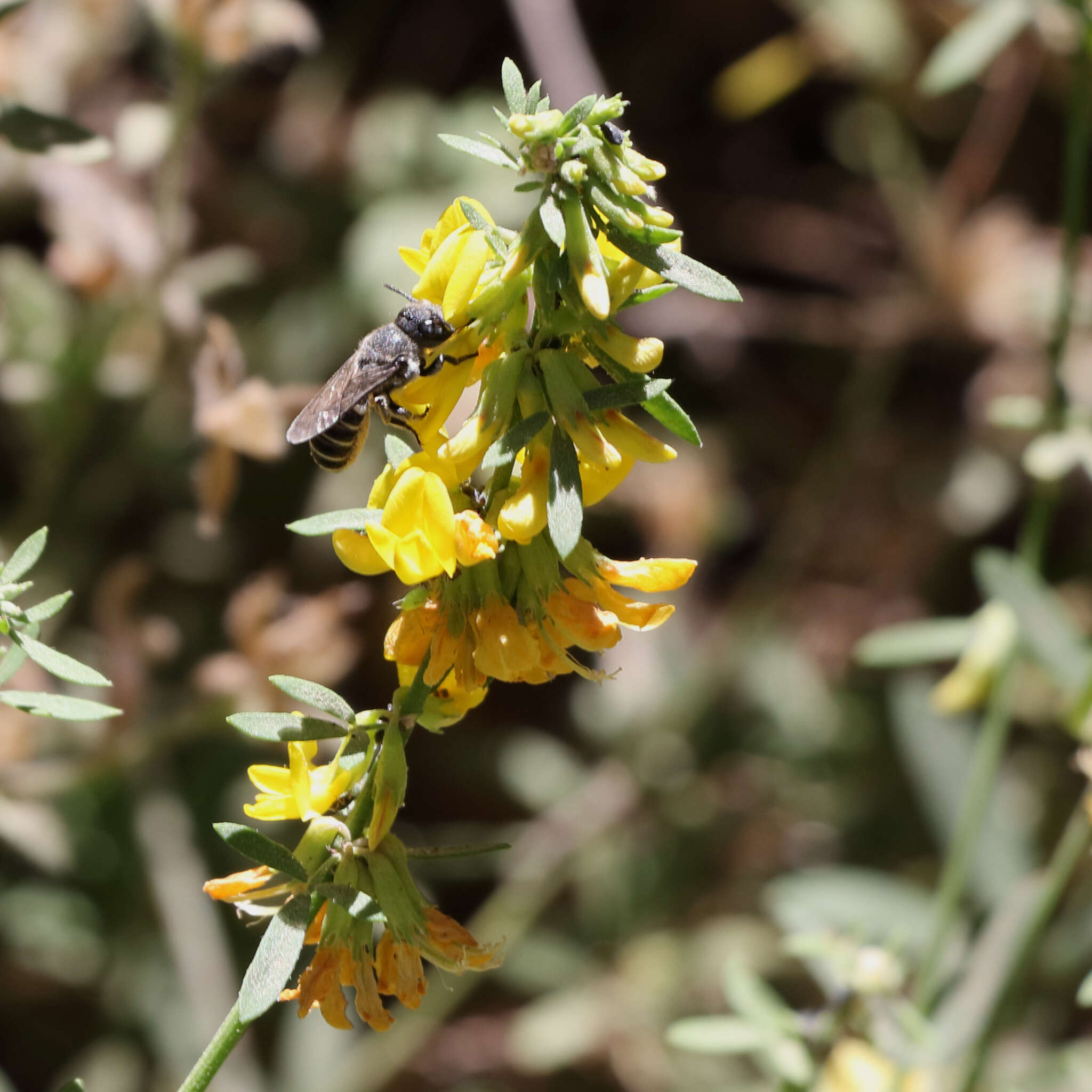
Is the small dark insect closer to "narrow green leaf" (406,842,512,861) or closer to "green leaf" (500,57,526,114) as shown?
"green leaf" (500,57,526,114)

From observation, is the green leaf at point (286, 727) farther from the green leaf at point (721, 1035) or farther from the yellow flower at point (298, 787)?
the green leaf at point (721, 1035)

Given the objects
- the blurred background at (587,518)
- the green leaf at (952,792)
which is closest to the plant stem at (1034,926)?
the blurred background at (587,518)

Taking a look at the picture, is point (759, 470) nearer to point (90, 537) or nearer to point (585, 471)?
point (90, 537)

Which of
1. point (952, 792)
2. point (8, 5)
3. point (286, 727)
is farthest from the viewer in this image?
point (952, 792)

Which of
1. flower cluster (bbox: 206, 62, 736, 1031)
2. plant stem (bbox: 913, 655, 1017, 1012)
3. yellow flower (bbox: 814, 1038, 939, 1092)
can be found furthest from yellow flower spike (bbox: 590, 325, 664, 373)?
plant stem (bbox: 913, 655, 1017, 1012)

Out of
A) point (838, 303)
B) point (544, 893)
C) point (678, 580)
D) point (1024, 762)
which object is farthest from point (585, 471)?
point (838, 303)

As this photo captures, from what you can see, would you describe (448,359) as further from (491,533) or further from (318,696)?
(318,696)

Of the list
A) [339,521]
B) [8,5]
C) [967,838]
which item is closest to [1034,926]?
[967,838]
